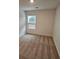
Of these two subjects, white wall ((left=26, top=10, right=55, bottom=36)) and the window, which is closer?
white wall ((left=26, top=10, right=55, bottom=36))

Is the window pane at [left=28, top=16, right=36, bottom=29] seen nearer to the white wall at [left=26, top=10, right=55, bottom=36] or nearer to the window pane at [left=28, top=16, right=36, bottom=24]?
the window pane at [left=28, top=16, right=36, bottom=24]

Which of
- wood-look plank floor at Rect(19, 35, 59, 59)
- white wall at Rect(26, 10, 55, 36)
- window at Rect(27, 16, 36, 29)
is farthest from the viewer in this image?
window at Rect(27, 16, 36, 29)

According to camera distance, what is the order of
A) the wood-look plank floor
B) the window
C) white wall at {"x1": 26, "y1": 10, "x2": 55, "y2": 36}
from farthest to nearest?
the window < white wall at {"x1": 26, "y1": 10, "x2": 55, "y2": 36} < the wood-look plank floor

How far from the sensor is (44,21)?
7.58 meters

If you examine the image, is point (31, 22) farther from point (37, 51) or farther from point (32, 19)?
point (37, 51)

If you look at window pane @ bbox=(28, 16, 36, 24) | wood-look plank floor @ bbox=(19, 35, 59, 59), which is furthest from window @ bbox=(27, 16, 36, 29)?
wood-look plank floor @ bbox=(19, 35, 59, 59)

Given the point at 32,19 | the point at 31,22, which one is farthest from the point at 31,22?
the point at 32,19

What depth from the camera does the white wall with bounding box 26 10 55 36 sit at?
7234mm

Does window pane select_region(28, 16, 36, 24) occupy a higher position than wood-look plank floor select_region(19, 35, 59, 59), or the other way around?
window pane select_region(28, 16, 36, 24)

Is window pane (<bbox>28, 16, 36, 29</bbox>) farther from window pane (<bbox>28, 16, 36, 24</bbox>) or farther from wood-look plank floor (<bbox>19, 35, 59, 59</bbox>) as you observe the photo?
wood-look plank floor (<bbox>19, 35, 59, 59</bbox>)

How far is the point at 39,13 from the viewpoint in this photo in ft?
25.5
